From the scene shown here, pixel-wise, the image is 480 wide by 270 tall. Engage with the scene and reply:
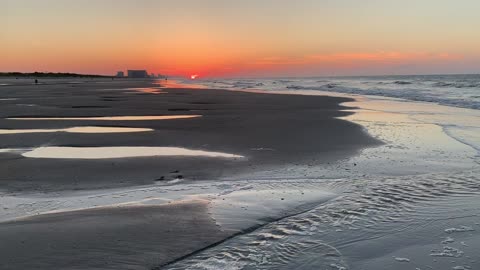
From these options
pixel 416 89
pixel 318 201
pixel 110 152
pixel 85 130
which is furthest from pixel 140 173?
pixel 416 89

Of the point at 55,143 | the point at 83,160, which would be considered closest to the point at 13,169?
the point at 83,160

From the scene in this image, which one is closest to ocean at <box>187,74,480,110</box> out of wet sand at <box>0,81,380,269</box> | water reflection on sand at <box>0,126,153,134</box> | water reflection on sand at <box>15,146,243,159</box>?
wet sand at <box>0,81,380,269</box>

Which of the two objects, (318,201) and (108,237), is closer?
(108,237)

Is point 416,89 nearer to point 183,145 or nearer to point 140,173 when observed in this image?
point 183,145

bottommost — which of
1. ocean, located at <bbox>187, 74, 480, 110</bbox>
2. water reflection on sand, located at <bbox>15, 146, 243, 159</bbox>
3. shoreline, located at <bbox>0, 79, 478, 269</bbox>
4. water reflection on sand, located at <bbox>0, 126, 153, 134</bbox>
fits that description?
shoreline, located at <bbox>0, 79, 478, 269</bbox>

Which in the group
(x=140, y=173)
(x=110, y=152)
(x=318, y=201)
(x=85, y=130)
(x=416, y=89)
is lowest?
(x=318, y=201)

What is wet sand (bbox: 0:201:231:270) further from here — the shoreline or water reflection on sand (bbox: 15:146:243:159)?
water reflection on sand (bbox: 15:146:243:159)

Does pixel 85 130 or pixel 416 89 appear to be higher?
pixel 416 89

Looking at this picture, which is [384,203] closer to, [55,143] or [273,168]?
[273,168]
